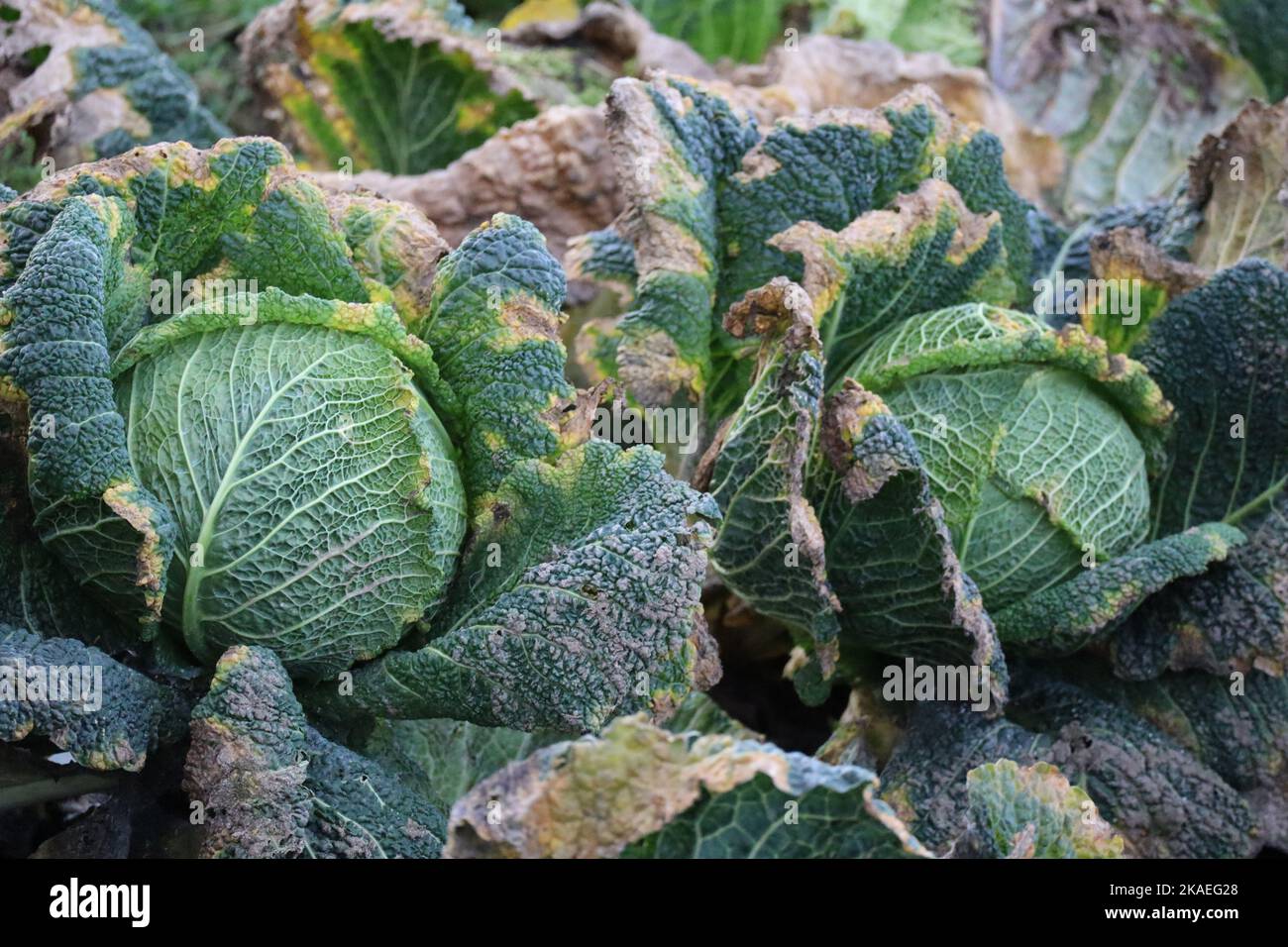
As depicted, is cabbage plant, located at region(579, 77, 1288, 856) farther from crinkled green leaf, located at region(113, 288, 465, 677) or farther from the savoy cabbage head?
crinkled green leaf, located at region(113, 288, 465, 677)

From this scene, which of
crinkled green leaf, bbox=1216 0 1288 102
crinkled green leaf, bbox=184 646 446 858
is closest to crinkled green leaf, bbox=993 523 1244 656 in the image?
crinkled green leaf, bbox=184 646 446 858

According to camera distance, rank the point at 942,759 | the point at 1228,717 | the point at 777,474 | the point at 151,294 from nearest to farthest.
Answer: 1. the point at 151,294
2. the point at 777,474
3. the point at 942,759
4. the point at 1228,717

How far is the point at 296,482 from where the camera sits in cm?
262

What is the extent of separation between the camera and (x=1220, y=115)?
5.75 meters

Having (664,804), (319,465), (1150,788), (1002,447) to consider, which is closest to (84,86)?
(319,465)

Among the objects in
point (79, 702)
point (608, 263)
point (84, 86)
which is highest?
point (84, 86)

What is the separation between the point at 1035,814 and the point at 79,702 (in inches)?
70.1

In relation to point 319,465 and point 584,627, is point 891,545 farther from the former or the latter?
point 319,465

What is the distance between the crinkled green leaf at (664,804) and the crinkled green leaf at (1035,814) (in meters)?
0.45

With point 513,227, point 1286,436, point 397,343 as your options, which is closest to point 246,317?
point 397,343

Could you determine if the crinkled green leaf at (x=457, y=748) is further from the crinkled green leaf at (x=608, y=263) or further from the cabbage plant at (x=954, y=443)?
the crinkled green leaf at (x=608, y=263)

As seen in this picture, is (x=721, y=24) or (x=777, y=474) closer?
(x=777, y=474)

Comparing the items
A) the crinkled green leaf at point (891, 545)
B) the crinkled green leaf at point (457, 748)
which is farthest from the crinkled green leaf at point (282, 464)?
the crinkled green leaf at point (891, 545)

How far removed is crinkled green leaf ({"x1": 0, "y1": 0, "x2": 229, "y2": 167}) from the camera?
13.3 ft
